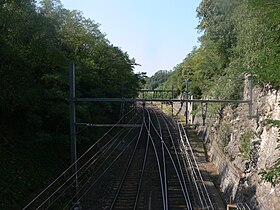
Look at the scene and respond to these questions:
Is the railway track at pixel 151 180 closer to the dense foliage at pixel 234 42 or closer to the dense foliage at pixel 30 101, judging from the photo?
the dense foliage at pixel 30 101

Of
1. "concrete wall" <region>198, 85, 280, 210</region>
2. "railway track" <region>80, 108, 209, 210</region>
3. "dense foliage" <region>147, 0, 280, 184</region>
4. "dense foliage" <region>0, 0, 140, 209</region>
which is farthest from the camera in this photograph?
"railway track" <region>80, 108, 209, 210</region>

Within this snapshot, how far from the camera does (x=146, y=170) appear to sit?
2048 cm

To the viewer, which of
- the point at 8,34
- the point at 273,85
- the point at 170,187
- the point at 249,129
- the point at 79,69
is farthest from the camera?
the point at 79,69

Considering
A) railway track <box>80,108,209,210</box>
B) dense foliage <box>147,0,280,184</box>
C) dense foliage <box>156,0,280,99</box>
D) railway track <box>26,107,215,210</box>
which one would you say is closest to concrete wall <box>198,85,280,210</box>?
dense foliage <box>147,0,280,184</box>

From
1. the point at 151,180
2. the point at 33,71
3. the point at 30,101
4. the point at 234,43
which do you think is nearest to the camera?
the point at 30,101

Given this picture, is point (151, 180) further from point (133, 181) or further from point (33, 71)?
point (33, 71)

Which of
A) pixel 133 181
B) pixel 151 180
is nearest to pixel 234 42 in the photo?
pixel 151 180

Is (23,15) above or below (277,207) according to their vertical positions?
above

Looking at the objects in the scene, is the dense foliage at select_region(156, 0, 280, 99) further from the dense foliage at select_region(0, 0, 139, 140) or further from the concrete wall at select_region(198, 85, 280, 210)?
the dense foliage at select_region(0, 0, 139, 140)

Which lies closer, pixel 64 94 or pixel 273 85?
pixel 273 85

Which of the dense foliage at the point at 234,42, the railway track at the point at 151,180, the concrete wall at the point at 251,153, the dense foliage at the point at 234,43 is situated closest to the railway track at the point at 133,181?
the railway track at the point at 151,180

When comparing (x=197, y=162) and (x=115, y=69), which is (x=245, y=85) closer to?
(x=197, y=162)

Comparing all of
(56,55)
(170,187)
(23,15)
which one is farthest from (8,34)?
(170,187)

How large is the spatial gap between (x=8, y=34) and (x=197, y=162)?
13522 millimetres
